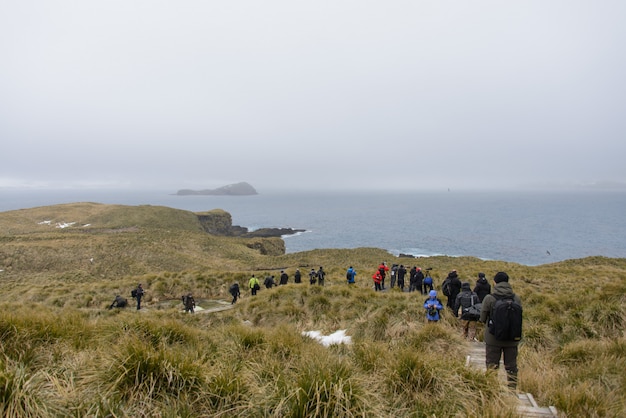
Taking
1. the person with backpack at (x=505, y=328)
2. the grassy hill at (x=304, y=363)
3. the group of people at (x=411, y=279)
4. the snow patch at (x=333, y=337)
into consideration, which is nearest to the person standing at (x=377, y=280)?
the group of people at (x=411, y=279)

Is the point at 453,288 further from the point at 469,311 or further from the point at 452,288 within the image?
the point at 469,311

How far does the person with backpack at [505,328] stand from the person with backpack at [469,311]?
9.80ft

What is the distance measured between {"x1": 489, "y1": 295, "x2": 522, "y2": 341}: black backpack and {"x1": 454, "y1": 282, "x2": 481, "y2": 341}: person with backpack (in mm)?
3276

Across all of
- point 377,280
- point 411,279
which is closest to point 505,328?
point 411,279

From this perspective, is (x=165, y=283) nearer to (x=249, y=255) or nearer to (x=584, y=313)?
(x=584, y=313)

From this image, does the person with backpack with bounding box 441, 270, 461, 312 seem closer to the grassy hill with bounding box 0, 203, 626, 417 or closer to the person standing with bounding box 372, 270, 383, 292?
the grassy hill with bounding box 0, 203, 626, 417

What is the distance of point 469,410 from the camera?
391cm

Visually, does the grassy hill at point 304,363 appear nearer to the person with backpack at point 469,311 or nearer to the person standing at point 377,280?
the person with backpack at point 469,311

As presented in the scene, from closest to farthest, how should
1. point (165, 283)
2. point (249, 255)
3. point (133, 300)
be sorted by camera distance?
point (133, 300)
point (165, 283)
point (249, 255)

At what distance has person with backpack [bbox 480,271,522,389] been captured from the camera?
5.50 metres

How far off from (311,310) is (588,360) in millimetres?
9040

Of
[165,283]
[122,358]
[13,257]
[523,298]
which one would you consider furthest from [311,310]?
[13,257]

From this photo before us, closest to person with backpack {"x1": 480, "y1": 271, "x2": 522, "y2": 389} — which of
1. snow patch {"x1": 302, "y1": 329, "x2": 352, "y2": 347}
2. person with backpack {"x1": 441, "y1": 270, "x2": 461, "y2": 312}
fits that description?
snow patch {"x1": 302, "y1": 329, "x2": 352, "y2": 347}

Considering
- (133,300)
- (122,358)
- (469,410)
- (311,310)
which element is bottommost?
(133,300)
